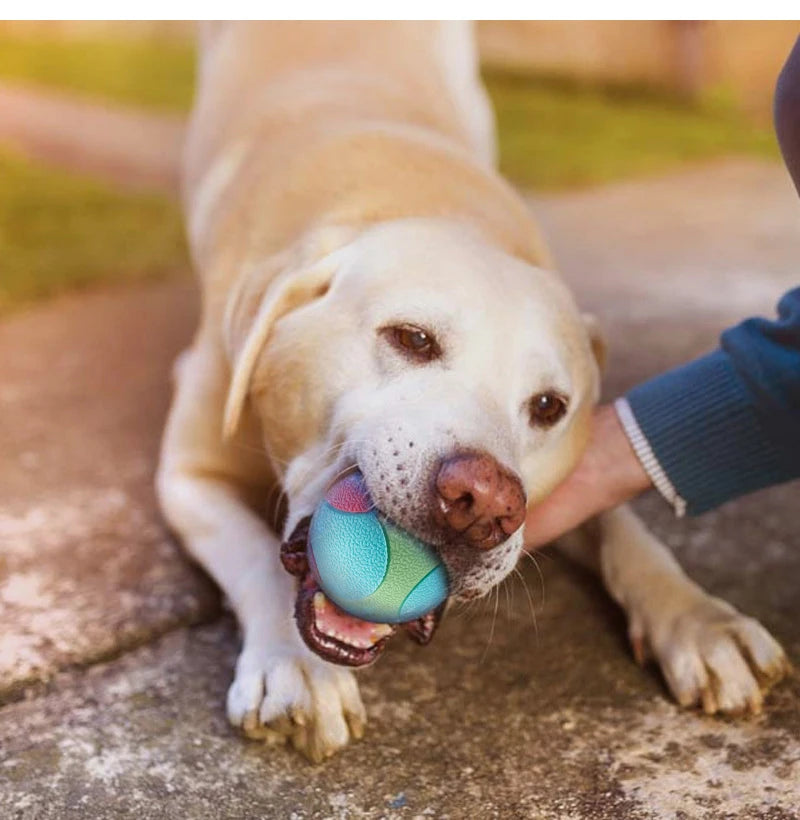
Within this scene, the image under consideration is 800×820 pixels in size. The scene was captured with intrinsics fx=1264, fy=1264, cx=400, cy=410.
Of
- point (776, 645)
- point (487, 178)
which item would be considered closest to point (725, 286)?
point (487, 178)

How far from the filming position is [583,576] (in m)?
2.41

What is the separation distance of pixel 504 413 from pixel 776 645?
0.58m

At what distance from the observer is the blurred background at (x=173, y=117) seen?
447 cm

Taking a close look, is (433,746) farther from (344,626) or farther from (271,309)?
(271,309)

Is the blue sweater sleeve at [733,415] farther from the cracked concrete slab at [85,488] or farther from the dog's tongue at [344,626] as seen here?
the cracked concrete slab at [85,488]

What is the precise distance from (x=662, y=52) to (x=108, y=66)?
3639 mm

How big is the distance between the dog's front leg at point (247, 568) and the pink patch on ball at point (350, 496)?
26cm

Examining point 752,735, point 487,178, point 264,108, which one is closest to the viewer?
point 752,735

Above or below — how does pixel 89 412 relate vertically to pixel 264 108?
below

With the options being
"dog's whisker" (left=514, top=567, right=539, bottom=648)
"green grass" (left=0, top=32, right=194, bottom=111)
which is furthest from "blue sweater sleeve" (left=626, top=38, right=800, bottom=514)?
"green grass" (left=0, top=32, right=194, bottom=111)

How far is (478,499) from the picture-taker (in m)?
1.67

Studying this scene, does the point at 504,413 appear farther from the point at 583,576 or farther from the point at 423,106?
the point at 423,106

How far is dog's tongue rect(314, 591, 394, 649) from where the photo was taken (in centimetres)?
179

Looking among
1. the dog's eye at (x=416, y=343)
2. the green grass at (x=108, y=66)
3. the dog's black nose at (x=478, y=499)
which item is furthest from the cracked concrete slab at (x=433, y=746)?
the green grass at (x=108, y=66)
